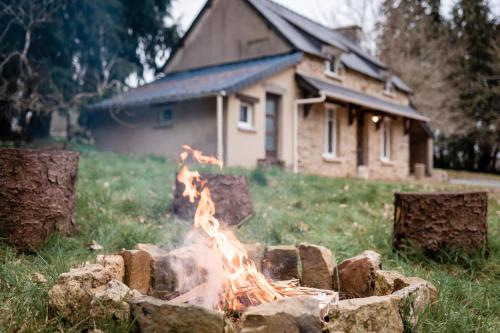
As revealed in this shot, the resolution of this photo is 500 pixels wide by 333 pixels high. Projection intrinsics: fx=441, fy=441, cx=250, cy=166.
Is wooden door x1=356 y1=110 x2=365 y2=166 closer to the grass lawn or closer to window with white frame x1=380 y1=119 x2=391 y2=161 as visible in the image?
window with white frame x1=380 y1=119 x2=391 y2=161

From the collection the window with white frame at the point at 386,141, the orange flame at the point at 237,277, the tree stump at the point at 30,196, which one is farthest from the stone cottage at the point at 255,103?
the orange flame at the point at 237,277

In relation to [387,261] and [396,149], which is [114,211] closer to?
[387,261]

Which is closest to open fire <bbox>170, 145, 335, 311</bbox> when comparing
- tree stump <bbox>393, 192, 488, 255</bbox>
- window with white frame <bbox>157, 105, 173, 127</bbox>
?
tree stump <bbox>393, 192, 488, 255</bbox>

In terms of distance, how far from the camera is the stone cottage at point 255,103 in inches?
514

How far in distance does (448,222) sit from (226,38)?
45.3ft

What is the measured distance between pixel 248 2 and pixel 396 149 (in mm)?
10215

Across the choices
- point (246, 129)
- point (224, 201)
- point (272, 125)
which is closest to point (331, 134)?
point (272, 125)

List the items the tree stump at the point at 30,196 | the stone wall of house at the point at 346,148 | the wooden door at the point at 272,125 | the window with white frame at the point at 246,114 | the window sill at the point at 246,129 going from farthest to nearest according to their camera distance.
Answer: the stone wall of house at the point at 346,148 < the wooden door at the point at 272,125 < the window with white frame at the point at 246,114 < the window sill at the point at 246,129 < the tree stump at the point at 30,196

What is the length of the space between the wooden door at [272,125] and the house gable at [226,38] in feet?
6.67

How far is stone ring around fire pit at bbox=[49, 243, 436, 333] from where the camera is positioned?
204cm

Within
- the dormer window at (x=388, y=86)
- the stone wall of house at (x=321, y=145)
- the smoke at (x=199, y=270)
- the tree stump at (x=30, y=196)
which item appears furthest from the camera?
the dormer window at (x=388, y=86)

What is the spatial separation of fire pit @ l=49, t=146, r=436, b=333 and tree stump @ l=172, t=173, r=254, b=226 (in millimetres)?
1322

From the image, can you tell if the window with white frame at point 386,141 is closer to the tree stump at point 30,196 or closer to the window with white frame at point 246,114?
the window with white frame at point 246,114

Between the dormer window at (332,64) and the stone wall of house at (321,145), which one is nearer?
the stone wall of house at (321,145)
